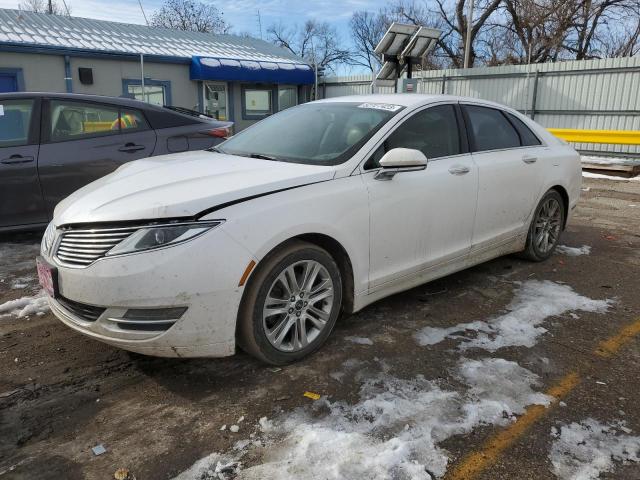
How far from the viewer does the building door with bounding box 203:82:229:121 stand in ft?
58.5

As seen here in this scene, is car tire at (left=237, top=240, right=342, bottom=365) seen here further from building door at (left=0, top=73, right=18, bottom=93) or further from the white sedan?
building door at (left=0, top=73, right=18, bottom=93)

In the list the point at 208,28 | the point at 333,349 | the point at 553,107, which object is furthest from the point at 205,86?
the point at 208,28

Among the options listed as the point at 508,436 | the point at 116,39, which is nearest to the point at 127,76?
the point at 116,39

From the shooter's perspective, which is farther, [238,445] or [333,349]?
[333,349]

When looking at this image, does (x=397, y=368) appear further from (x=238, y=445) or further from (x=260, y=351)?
(x=238, y=445)

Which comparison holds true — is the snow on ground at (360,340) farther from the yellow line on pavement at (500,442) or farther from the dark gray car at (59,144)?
the dark gray car at (59,144)

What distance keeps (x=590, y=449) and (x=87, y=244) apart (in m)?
2.63

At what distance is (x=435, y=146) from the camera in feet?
13.2

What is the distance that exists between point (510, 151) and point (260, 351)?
2.97 m

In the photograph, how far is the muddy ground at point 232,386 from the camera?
2.38m

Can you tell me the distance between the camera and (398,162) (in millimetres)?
3363

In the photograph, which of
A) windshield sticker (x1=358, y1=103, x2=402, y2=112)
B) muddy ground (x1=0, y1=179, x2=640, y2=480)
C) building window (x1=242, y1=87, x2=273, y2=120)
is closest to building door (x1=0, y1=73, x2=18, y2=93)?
building window (x1=242, y1=87, x2=273, y2=120)

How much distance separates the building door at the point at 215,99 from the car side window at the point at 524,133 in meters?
14.3

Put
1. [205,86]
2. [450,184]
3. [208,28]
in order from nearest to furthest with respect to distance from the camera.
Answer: [450,184] → [205,86] → [208,28]
